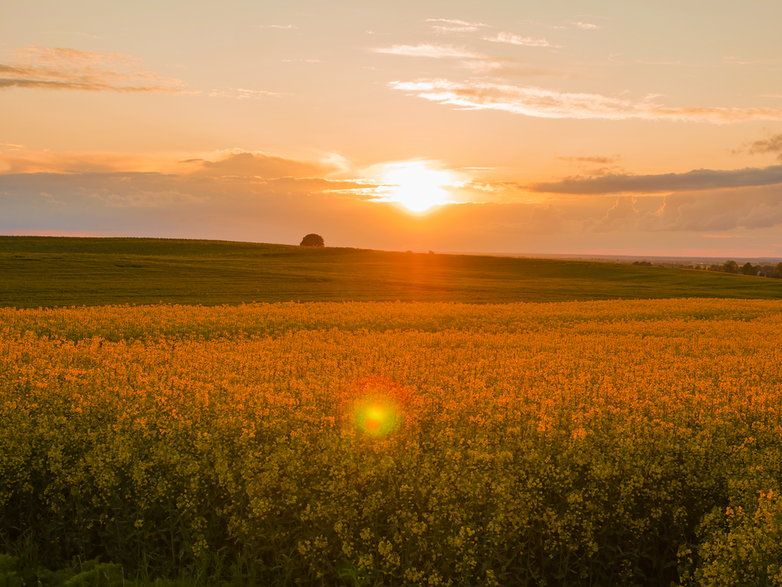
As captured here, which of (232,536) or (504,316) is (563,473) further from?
(504,316)

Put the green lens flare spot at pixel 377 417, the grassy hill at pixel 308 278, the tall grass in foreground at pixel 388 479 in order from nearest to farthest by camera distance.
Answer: the tall grass in foreground at pixel 388 479
the green lens flare spot at pixel 377 417
the grassy hill at pixel 308 278

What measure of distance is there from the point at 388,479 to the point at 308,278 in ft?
175

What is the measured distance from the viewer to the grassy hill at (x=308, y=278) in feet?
147

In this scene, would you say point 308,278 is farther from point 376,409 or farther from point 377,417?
point 377,417

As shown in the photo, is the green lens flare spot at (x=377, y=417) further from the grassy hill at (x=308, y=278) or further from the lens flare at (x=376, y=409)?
the grassy hill at (x=308, y=278)

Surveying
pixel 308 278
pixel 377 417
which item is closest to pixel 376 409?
pixel 377 417

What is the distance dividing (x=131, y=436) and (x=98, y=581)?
2.46 metres

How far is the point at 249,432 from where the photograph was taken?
8406mm

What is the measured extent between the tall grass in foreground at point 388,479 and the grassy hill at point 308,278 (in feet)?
103

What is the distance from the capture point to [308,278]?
60.2 m

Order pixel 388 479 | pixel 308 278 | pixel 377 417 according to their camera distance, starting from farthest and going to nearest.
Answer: pixel 308 278 → pixel 377 417 → pixel 388 479

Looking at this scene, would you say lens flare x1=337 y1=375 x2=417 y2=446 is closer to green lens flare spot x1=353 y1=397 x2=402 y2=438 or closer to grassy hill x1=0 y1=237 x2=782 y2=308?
green lens flare spot x1=353 y1=397 x2=402 y2=438

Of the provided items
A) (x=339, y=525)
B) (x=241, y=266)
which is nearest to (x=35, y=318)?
(x=339, y=525)

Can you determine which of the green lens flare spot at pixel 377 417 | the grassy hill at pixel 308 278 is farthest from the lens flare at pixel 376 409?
the grassy hill at pixel 308 278
